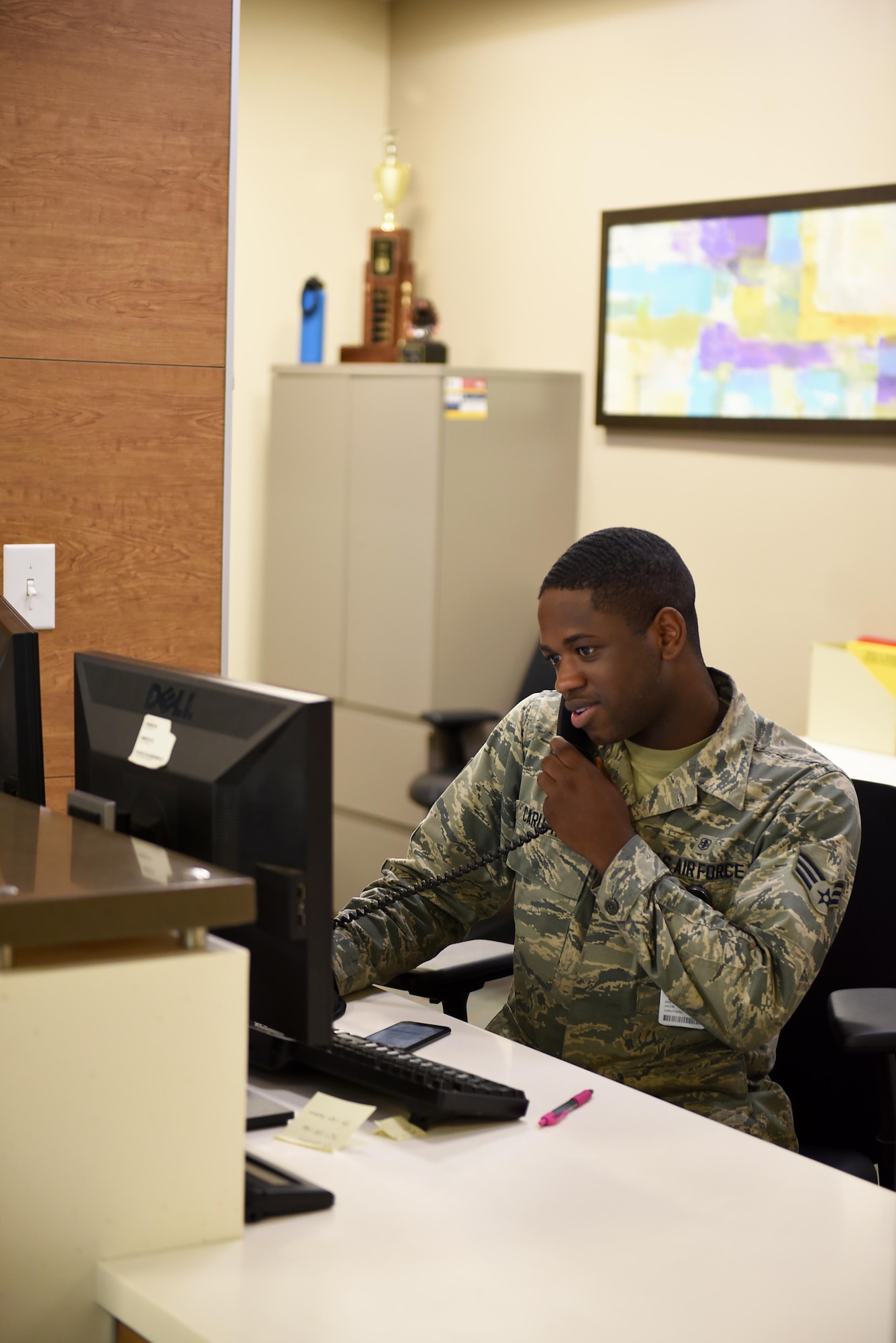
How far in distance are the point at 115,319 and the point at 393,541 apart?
1.92m

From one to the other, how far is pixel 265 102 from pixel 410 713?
2062 millimetres

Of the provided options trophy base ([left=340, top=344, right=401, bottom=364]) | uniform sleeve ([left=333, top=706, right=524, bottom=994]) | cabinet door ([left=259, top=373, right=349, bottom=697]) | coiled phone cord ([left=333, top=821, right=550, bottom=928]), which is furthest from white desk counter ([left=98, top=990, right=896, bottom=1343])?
trophy base ([left=340, top=344, right=401, bottom=364])

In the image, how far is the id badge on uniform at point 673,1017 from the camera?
1.69 metres

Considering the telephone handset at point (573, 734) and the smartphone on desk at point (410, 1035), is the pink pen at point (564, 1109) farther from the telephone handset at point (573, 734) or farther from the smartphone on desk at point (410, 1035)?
the telephone handset at point (573, 734)

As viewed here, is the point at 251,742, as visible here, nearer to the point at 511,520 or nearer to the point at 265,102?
the point at 511,520

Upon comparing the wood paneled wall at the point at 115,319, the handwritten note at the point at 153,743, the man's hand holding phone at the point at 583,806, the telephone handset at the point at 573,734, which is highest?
the wood paneled wall at the point at 115,319

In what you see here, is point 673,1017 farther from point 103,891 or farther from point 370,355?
point 370,355

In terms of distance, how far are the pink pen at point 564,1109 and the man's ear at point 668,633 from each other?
0.57 m

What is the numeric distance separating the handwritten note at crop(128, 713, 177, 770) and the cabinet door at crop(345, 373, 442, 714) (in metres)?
2.67

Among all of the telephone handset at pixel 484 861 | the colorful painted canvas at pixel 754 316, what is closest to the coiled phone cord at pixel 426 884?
the telephone handset at pixel 484 861

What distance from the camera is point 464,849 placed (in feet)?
6.57

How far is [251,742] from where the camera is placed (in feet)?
4.11

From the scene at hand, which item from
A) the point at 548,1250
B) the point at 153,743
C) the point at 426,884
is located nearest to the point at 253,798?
the point at 153,743

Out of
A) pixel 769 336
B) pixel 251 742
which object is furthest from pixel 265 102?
pixel 251 742
